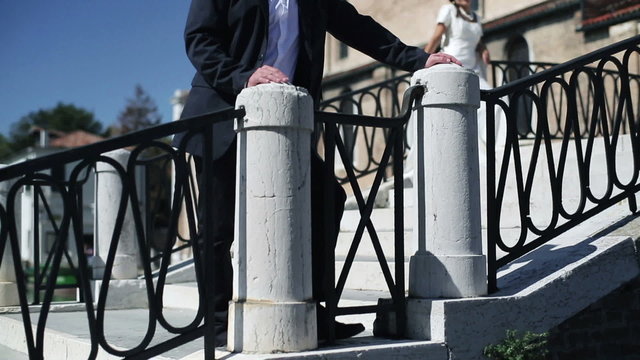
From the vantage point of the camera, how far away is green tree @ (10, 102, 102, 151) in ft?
307

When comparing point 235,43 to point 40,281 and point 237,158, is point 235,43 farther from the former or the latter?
point 40,281

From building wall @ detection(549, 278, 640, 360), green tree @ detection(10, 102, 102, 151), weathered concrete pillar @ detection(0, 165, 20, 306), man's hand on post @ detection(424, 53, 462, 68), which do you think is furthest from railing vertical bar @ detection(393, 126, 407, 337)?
green tree @ detection(10, 102, 102, 151)

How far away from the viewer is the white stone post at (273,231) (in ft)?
11.8

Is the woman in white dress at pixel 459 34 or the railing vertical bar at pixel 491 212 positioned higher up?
the woman in white dress at pixel 459 34

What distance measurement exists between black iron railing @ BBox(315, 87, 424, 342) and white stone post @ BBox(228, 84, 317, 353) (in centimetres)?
27

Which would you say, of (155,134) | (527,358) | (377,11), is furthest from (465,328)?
(377,11)

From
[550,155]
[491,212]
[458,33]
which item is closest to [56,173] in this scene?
[491,212]

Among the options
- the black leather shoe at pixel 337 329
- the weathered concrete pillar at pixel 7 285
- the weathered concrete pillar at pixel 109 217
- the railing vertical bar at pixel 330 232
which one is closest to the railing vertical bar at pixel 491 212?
the black leather shoe at pixel 337 329

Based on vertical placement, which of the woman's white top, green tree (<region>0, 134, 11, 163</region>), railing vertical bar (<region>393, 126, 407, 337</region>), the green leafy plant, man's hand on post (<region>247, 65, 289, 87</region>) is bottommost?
the green leafy plant

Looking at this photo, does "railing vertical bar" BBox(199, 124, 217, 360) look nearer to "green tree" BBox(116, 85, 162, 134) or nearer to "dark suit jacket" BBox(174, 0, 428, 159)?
"dark suit jacket" BBox(174, 0, 428, 159)

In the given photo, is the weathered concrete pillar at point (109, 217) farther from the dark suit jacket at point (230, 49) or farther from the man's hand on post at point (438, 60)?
the man's hand on post at point (438, 60)

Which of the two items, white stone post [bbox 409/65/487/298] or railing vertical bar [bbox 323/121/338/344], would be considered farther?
white stone post [bbox 409/65/487/298]

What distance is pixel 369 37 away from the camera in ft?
15.0

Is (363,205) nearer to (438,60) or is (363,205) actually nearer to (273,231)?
(273,231)
